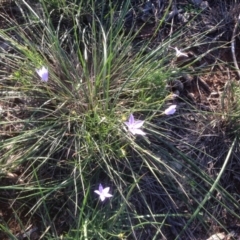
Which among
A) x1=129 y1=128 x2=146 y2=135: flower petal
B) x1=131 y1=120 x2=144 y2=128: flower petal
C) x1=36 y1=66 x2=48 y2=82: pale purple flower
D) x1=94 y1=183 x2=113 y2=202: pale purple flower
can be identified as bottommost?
x1=94 y1=183 x2=113 y2=202: pale purple flower

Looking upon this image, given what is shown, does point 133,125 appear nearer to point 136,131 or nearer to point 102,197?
point 136,131

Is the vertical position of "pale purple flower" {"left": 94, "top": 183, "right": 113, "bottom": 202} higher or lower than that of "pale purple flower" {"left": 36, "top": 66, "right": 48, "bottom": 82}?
lower

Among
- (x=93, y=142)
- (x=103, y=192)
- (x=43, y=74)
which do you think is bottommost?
(x=103, y=192)

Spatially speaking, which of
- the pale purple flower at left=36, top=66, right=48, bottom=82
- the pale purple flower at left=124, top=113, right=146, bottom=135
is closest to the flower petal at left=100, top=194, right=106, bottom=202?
the pale purple flower at left=124, top=113, right=146, bottom=135

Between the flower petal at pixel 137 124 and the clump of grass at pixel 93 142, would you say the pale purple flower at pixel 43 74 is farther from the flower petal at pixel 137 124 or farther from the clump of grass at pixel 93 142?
the flower petal at pixel 137 124

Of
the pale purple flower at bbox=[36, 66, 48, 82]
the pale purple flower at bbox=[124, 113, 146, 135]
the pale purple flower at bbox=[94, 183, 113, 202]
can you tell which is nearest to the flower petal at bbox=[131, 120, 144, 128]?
the pale purple flower at bbox=[124, 113, 146, 135]

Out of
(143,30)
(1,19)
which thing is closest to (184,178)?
(143,30)

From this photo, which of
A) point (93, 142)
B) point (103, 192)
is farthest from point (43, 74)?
point (103, 192)

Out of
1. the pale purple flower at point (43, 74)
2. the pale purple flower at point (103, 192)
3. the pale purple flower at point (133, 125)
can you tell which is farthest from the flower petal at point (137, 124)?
the pale purple flower at point (43, 74)

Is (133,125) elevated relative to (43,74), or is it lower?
lower

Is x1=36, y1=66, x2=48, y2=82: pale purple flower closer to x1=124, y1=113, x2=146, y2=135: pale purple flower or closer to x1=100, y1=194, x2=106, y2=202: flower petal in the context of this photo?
x1=124, y1=113, x2=146, y2=135: pale purple flower
